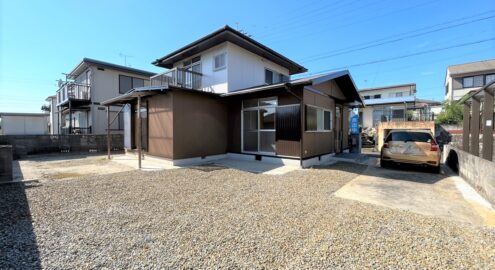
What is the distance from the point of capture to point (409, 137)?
7402mm

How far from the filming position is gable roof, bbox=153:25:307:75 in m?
9.70

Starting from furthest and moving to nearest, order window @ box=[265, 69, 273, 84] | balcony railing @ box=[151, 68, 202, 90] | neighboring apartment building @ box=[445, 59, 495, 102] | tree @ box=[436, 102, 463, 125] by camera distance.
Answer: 1. neighboring apartment building @ box=[445, 59, 495, 102]
2. tree @ box=[436, 102, 463, 125]
3. window @ box=[265, 69, 273, 84]
4. balcony railing @ box=[151, 68, 202, 90]

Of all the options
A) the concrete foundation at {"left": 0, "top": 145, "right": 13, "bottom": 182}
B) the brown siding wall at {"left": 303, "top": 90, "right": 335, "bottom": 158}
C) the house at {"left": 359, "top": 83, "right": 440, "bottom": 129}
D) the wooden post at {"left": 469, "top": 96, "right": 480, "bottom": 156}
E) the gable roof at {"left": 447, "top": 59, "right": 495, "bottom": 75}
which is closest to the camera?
the concrete foundation at {"left": 0, "top": 145, "right": 13, "bottom": 182}

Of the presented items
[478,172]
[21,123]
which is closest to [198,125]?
[478,172]

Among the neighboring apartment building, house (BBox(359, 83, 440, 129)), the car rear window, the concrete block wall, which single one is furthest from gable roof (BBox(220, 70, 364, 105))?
the neighboring apartment building

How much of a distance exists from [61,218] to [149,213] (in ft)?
4.37

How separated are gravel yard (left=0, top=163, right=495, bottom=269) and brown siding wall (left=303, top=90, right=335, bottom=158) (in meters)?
3.46

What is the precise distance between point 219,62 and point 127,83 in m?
9.74

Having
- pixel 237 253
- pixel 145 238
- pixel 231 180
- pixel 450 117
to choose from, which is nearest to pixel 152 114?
pixel 231 180

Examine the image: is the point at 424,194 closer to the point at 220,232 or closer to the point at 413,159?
the point at 413,159

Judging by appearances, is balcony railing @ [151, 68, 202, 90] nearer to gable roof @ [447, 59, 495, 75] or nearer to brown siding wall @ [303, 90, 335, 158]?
brown siding wall @ [303, 90, 335, 158]

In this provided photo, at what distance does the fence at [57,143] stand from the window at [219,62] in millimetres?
8145

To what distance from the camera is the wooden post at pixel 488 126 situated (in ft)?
17.6

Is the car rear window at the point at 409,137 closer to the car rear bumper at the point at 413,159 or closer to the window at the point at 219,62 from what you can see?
the car rear bumper at the point at 413,159
